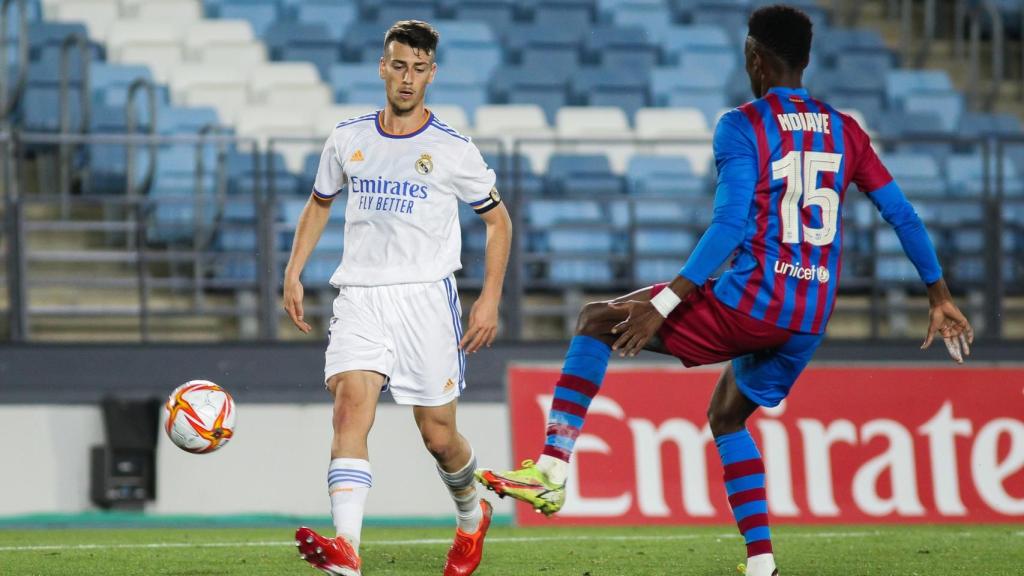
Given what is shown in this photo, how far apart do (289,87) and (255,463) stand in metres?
4.10

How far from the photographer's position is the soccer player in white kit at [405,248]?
5219mm

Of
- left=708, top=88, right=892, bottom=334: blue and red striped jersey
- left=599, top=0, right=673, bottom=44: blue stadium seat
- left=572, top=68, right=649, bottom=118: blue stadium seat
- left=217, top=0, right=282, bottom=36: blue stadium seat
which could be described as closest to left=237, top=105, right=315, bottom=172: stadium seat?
left=217, top=0, right=282, bottom=36: blue stadium seat

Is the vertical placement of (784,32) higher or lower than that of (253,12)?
lower

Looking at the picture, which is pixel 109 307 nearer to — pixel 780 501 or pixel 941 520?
pixel 780 501

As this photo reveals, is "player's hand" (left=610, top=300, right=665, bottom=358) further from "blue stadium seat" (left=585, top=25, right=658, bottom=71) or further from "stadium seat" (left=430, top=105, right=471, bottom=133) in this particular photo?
"blue stadium seat" (left=585, top=25, right=658, bottom=71)

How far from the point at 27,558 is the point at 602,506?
3.45 metres

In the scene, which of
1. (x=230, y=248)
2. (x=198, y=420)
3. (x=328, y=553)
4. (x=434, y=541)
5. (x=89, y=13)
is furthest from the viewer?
(x=89, y=13)

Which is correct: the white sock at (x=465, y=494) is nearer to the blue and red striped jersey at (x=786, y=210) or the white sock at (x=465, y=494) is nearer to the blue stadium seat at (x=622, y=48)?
the blue and red striped jersey at (x=786, y=210)

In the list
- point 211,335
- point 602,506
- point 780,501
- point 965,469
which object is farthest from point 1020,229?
point 211,335

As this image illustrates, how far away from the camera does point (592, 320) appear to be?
16.4 feet

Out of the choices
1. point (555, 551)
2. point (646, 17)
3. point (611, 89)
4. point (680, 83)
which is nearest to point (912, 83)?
point (680, 83)

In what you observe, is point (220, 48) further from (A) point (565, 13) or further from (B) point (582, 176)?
(B) point (582, 176)

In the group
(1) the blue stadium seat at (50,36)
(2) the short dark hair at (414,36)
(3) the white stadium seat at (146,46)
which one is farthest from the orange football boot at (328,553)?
(3) the white stadium seat at (146,46)

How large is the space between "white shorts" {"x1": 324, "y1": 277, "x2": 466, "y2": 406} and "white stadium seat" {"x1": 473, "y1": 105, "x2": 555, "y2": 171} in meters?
6.08
